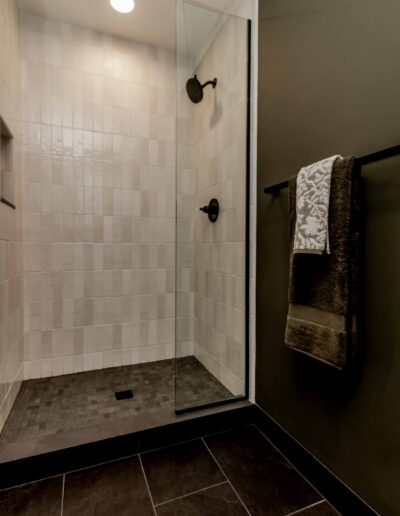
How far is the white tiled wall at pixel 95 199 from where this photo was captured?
6.56ft

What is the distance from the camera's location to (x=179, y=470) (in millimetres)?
1253

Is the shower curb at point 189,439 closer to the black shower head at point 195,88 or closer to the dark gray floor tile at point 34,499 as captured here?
the dark gray floor tile at point 34,499

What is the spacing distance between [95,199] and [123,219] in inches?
9.4

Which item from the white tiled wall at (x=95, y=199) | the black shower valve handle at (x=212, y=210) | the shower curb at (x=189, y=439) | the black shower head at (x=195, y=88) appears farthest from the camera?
the white tiled wall at (x=95, y=199)

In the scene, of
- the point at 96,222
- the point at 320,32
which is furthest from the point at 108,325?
the point at 320,32

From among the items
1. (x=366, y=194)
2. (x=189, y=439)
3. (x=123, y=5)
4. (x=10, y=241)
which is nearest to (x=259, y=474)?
(x=189, y=439)

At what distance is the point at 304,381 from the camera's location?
1.25 metres

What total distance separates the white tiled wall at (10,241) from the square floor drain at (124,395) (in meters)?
0.55

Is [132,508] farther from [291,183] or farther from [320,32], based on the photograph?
[320,32]

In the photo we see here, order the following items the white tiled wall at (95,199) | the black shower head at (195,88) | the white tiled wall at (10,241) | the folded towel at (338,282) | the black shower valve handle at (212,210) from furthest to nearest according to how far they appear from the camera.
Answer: the white tiled wall at (95,199) < the black shower valve handle at (212,210) < the black shower head at (195,88) < the white tiled wall at (10,241) < the folded towel at (338,282)

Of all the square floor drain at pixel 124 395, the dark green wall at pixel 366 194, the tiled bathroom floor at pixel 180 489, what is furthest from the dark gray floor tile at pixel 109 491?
the dark green wall at pixel 366 194

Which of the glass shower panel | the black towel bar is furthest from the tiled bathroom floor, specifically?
the black towel bar

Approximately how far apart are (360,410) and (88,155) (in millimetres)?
2122

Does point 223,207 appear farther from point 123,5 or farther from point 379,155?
point 123,5
